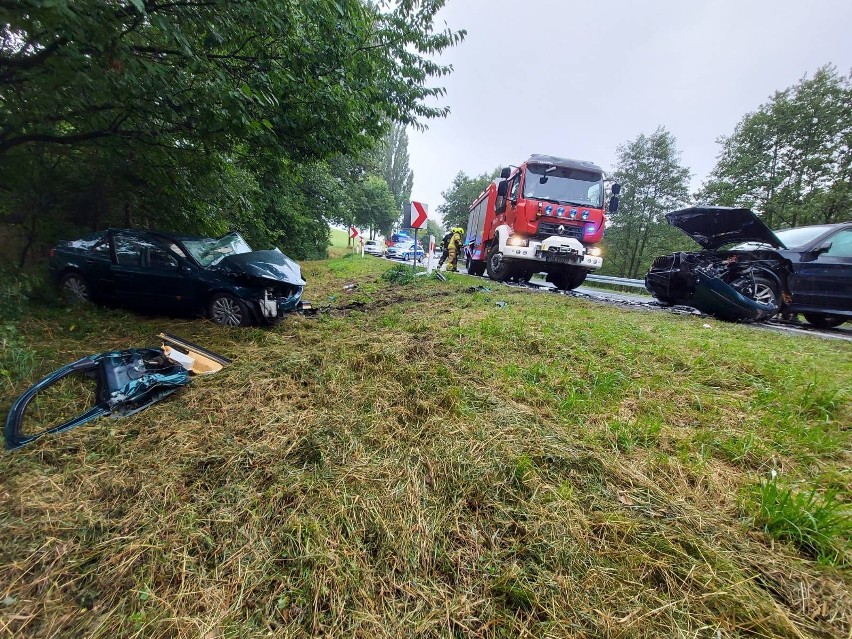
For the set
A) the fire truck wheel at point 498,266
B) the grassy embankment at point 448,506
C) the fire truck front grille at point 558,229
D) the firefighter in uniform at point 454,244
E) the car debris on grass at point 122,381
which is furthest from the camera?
the firefighter in uniform at point 454,244

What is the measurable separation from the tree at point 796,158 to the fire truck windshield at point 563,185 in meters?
15.0

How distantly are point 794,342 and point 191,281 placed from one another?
25.7ft

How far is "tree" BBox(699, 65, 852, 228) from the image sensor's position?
14.5m

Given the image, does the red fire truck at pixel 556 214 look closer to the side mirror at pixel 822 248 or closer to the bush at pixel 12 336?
the side mirror at pixel 822 248

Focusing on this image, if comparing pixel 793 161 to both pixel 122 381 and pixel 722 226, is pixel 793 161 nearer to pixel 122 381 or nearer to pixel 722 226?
pixel 722 226

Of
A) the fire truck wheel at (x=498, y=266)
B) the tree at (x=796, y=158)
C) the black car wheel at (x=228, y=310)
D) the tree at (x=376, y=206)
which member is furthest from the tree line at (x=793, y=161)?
the tree at (x=376, y=206)

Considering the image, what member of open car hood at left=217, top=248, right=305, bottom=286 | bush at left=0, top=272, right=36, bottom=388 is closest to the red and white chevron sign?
open car hood at left=217, top=248, right=305, bottom=286

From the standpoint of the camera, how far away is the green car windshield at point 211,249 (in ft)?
15.3

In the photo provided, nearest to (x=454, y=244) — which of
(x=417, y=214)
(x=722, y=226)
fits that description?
(x=417, y=214)

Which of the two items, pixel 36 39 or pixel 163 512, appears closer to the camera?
pixel 163 512

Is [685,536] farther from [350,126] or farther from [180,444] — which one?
[350,126]

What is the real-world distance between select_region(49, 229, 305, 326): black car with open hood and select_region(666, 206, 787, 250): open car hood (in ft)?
23.8

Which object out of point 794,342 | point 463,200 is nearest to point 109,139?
point 794,342

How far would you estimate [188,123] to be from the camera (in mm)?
3693
